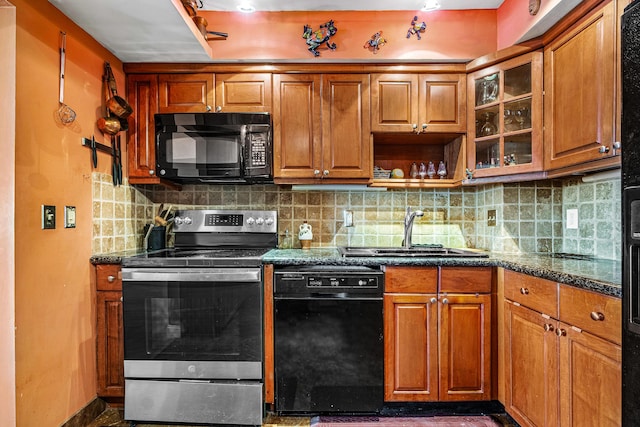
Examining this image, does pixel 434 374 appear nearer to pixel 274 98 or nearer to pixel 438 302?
pixel 438 302

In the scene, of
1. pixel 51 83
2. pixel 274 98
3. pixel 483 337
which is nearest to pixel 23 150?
pixel 51 83

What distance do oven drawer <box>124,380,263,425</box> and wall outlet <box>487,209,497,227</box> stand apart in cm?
182

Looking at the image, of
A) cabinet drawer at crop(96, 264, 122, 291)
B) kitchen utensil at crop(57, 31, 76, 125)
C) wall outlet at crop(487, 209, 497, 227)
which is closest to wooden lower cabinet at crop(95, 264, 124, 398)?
cabinet drawer at crop(96, 264, 122, 291)

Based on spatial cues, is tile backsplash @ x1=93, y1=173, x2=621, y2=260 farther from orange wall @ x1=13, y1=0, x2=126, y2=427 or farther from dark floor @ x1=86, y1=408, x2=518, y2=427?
dark floor @ x1=86, y1=408, x2=518, y2=427

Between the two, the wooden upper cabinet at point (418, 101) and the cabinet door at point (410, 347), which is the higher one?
the wooden upper cabinet at point (418, 101)

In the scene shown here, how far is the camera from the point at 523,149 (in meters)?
2.01

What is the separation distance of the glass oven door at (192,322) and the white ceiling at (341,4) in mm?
1633

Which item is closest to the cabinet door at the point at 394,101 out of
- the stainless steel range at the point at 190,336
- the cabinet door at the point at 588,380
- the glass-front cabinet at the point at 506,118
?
the glass-front cabinet at the point at 506,118

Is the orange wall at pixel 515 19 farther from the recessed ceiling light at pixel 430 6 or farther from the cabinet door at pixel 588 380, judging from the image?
the cabinet door at pixel 588 380

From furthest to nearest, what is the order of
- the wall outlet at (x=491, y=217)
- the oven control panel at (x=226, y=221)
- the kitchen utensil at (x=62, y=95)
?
the oven control panel at (x=226, y=221), the wall outlet at (x=491, y=217), the kitchen utensil at (x=62, y=95)

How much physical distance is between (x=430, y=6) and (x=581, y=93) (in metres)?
1.02

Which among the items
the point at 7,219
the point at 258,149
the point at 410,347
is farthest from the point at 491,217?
the point at 7,219

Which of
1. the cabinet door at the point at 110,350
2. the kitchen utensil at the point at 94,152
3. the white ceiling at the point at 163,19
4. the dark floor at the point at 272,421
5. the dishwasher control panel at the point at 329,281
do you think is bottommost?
the dark floor at the point at 272,421

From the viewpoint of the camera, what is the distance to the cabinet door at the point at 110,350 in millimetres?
1938
